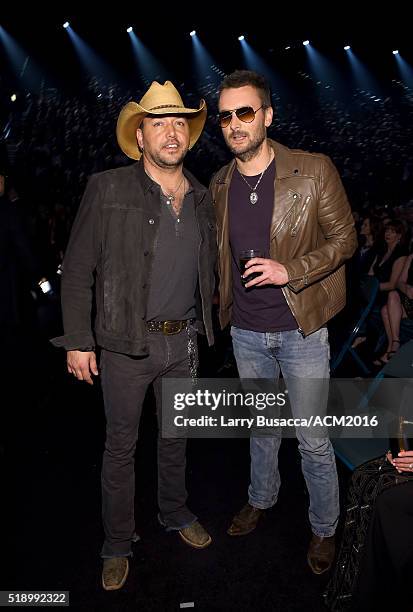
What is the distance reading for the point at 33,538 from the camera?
10.5ft

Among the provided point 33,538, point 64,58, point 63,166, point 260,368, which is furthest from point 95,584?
point 64,58

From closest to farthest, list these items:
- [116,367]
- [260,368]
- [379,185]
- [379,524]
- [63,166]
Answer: [379,524] < [116,367] < [260,368] < [63,166] < [379,185]

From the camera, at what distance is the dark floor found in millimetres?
2768

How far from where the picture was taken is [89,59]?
719 inches

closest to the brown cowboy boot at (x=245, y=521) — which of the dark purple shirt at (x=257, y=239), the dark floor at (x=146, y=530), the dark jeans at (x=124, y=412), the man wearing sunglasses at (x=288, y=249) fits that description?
the dark floor at (x=146, y=530)

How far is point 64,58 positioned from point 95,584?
1764 centimetres

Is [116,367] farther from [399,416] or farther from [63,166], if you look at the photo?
[63,166]

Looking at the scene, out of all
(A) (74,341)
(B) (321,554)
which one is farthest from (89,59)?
(B) (321,554)

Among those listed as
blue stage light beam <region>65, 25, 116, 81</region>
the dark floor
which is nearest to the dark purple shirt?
the dark floor

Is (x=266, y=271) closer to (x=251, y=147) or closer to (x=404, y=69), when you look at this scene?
(x=251, y=147)

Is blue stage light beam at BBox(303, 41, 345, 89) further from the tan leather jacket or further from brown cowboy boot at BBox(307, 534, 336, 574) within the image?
brown cowboy boot at BBox(307, 534, 336, 574)

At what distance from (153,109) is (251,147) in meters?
0.57

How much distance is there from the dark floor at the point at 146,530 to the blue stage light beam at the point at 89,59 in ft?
52.7

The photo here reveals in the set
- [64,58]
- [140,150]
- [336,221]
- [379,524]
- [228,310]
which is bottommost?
[379,524]
